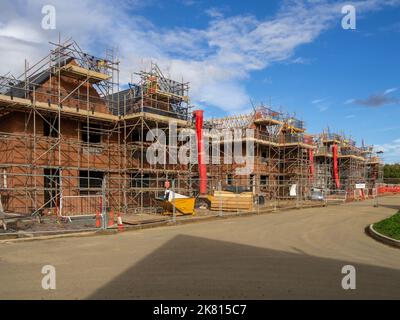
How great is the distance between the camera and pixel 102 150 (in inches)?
869

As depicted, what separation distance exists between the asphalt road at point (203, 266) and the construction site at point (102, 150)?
3916mm

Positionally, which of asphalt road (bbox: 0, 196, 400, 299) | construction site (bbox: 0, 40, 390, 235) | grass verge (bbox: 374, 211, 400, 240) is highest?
construction site (bbox: 0, 40, 390, 235)

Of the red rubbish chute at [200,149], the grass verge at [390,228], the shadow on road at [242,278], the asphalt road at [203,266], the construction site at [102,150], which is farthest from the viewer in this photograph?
the red rubbish chute at [200,149]

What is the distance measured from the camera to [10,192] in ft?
59.4

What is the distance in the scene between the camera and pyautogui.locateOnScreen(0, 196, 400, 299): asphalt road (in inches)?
260

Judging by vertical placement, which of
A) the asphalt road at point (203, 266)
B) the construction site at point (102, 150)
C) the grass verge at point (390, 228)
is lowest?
the asphalt road at point (203, 266)

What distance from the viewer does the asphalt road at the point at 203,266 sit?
6.60 meters

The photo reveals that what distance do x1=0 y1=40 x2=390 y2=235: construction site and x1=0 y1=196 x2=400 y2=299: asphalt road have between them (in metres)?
3.92

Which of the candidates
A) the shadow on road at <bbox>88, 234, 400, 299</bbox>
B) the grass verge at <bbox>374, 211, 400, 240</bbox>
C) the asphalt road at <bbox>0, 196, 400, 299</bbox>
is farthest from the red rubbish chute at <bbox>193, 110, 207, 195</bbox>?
the shadow on road at <bbox>88, 234, 400, 299</bbox>

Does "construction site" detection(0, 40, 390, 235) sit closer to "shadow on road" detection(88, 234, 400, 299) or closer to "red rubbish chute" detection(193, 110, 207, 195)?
"red rubbish chute" detection(193, 110, 207, 195)

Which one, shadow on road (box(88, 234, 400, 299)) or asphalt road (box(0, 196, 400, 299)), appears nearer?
shadow on road (box(88, 234, 400, 299))

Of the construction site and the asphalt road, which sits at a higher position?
the construction site

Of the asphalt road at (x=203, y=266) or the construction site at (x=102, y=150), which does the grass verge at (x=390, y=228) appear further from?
the construction site at (x=102, y=150)

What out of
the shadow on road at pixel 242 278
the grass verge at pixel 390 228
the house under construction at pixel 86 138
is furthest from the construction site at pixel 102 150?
the grass verge at pixel 390 228
